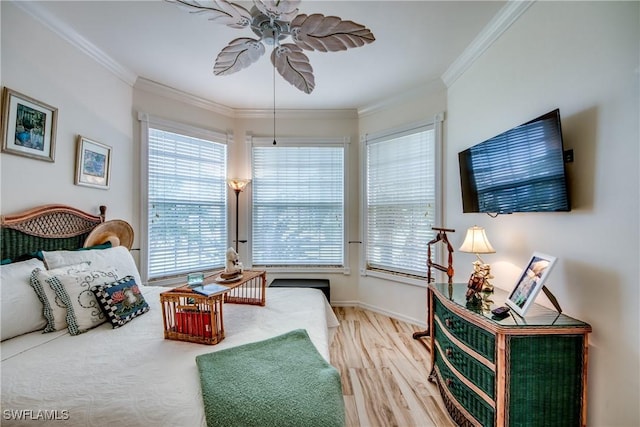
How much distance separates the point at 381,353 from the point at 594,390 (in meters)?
1.53

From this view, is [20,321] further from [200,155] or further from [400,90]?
[400,90]

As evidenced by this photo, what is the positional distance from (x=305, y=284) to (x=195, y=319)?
2075 mm

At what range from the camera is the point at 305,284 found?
11.3 ft

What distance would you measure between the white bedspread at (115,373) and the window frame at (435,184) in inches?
73.6

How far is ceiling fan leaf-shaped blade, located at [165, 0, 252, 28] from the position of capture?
1363 mm

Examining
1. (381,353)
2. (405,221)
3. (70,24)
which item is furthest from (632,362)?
(70,24)

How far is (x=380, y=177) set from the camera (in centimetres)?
353

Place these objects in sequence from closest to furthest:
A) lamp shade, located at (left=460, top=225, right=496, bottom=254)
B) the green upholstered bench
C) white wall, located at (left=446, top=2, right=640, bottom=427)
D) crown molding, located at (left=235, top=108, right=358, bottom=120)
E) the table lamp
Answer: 1. white wall, located at (left=446, top=2, right=640, bottom=427)
2. the table lamp
3. lamp shade, located at (left=460, top=225, right=496, bottom=254)
4. the green upholstered bench
5. crown molding, located at (left=235, top=108, right=358, bottom=120)

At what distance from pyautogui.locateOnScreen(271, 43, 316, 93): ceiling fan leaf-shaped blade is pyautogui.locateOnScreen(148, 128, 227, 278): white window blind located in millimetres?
2078

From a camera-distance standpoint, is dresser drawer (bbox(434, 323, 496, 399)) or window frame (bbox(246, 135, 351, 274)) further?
window frame (bbox(246, 135, 351, 274))

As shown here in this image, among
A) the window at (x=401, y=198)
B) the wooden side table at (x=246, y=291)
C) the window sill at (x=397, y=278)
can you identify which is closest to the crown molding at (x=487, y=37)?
the window at (x=401, y=198)

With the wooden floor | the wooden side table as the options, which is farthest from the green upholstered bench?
the wooden side table

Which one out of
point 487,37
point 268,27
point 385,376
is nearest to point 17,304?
point 268,27

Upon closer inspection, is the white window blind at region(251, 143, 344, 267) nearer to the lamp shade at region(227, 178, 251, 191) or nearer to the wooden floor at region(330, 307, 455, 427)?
the lamp shade at region(227, 178, 251, 191)
